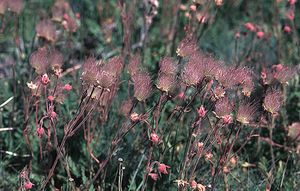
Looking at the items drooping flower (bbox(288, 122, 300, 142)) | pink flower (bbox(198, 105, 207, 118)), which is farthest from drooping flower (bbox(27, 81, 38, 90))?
drooping flower (bbox(288, 122, 300, 142))

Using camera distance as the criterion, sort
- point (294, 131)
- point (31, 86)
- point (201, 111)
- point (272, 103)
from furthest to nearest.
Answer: point (294, 131)
point (31, 86)
point (272, 103)
point (201, 111)

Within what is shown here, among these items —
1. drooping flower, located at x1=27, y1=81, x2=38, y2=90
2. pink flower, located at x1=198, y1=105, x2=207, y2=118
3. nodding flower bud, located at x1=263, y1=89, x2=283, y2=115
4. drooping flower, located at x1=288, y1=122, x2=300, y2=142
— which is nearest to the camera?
pink flower, located at x1=198, y1=105, x2=207, y2=118

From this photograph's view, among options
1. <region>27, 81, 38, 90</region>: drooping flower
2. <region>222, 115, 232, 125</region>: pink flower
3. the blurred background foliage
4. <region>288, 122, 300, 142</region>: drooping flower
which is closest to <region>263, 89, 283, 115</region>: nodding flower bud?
<region>222, 115, 232, 125</region>: pink flower

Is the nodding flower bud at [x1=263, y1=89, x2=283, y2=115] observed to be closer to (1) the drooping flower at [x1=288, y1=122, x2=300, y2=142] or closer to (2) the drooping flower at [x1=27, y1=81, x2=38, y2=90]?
(1) the drooping flower at [x1=288, y1=122, x2=300, y2=142]

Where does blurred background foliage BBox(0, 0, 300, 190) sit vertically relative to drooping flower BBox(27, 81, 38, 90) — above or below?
below

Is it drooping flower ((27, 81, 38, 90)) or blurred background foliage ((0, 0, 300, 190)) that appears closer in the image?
drooping flower ((27, 81, 38, 90))

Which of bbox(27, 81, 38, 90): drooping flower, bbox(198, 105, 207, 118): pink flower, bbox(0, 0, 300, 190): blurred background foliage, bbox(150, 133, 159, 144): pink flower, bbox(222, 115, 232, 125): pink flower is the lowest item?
bbox(0, 0, 300, 190): blurred background foliage

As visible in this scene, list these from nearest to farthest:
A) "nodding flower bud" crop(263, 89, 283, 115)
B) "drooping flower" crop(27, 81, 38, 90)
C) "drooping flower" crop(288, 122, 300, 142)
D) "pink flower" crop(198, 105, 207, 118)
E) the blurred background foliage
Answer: "pink flower" crop(198, 105, 207, 118) < "nodding flower bud" crop(263, 89, 283, 115) < "drooping flower" crop(27, 81, 38, 90) < the blurred background foliage < "drooping flower" crop(288, 122, 300, 142)

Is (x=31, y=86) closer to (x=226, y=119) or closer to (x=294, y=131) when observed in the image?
(x=226, y=119)

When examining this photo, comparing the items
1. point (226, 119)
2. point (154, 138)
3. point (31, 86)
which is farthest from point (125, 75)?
point (226, 119)

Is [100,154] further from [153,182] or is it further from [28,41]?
[28,41]

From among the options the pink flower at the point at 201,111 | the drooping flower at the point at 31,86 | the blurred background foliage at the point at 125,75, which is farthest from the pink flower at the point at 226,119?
the drooping flower at the point at 31,86
